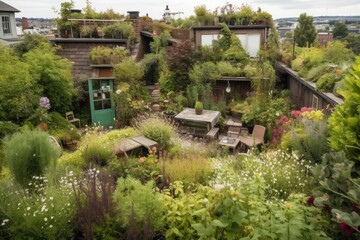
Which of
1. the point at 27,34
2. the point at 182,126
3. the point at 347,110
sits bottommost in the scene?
the point at 182,126

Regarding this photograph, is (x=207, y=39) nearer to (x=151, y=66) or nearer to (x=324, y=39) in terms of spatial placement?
(x=151, y=66)

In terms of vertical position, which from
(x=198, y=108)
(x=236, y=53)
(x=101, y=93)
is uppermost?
(x=236, y=53)

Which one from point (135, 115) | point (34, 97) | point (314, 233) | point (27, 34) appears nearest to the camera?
point (314, 233)

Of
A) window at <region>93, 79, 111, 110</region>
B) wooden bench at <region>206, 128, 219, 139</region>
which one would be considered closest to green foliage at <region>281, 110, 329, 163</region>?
wooden bench at <region>206, 128, 219, 139</region>

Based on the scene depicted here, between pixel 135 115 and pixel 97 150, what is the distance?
520 cm

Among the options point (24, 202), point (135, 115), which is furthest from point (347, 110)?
point (135, 115)

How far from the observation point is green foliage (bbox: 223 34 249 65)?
11766 millimetres

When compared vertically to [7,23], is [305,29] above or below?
above

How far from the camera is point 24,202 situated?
3043mm

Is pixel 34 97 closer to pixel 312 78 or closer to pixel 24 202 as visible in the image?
pixel 24 202

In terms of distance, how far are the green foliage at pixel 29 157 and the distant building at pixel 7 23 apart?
753 inches

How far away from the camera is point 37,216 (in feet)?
9.27

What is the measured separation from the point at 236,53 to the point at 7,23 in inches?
687

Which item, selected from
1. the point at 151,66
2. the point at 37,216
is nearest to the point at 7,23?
the point at 151,66
